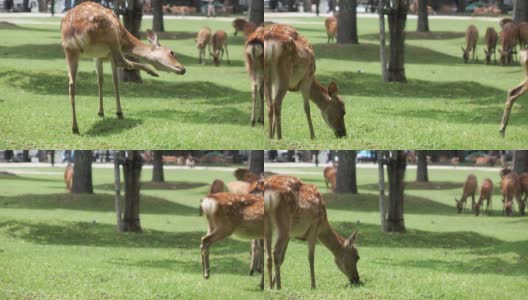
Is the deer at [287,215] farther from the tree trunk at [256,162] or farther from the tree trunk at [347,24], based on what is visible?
the tree trunk at [347,24]

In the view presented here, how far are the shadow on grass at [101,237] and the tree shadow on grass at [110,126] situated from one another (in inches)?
152

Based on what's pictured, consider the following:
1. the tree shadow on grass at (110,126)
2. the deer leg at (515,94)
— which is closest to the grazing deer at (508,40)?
the deer leg at (515,94)

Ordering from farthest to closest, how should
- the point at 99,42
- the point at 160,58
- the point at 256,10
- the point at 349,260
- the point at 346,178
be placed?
the point at 256,10
the point at 346,178
the point at 160,58
the point at 99,42
the point at 349,260

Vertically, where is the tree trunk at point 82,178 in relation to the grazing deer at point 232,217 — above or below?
below

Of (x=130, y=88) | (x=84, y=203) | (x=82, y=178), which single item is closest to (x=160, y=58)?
(x=130, y=88)

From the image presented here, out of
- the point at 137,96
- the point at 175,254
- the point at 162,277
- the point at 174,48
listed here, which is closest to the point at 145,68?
the point at 162,277

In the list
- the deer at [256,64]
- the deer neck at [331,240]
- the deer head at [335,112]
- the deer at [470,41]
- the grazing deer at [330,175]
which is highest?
the deer at [256,64]

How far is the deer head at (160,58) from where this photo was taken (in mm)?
16578

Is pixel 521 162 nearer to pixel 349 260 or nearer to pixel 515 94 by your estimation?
pixel 515 94

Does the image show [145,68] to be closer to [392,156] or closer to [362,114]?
[362,114]

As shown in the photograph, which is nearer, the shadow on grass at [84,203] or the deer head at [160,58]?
the deer head at [160,58]

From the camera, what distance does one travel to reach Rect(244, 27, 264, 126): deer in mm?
15430

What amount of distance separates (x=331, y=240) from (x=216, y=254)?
518 centimetres

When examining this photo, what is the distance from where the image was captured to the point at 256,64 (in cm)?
1595
